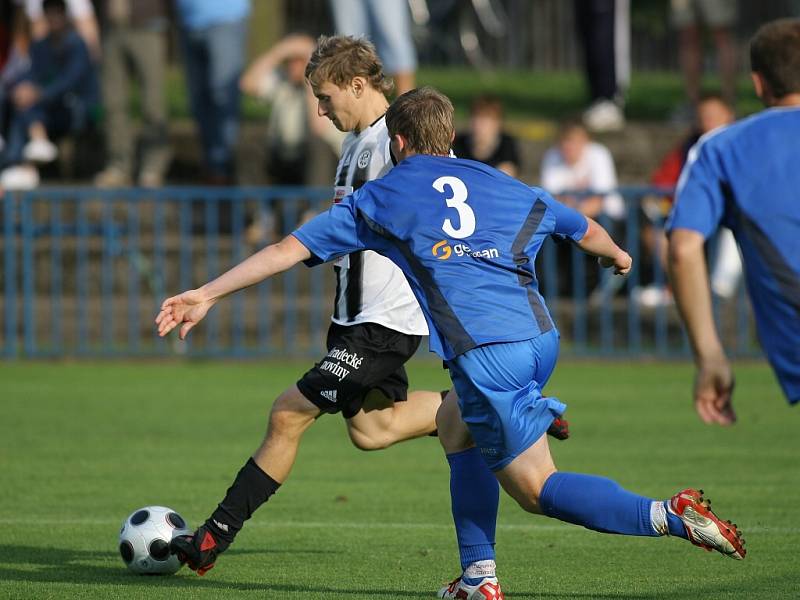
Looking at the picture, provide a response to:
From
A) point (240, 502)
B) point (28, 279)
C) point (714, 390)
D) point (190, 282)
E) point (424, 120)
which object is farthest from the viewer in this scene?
point (190, 282)

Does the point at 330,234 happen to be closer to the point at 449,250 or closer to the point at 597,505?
the point at 449,250

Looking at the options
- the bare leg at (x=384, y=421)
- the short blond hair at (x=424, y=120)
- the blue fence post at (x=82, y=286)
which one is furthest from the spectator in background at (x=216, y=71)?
the short blond hair at (x=424, y=120)

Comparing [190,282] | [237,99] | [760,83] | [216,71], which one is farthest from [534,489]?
[237,99]

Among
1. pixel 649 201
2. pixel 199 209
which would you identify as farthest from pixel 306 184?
pixel 649 201

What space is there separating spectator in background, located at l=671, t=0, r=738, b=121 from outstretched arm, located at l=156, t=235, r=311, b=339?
1205 cm

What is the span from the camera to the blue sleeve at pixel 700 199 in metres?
4.61

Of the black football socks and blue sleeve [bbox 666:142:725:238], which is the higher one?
blue sleeve [bbox 666:142:725:238]

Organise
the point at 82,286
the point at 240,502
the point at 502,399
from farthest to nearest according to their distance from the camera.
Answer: the point at 82,286
the point at 240,502
the point at 502,399

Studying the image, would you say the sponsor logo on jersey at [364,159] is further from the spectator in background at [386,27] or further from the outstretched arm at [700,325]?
the spectator in background at [386,27]

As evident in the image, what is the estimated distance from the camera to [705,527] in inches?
204

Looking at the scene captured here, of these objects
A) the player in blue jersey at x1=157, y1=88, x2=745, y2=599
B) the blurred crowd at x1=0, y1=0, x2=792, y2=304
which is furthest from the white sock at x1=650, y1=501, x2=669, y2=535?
the blurred crowd at x1=0, y1=0, x2=792, y2=304

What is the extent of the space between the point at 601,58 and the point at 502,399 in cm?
1204

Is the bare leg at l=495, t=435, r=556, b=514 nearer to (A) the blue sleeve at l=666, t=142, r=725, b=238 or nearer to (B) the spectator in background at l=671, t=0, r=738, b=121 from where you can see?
(A) the blue sleeve at l=666, t=142, r=725, b=238

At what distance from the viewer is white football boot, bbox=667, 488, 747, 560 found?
5.17 metres
